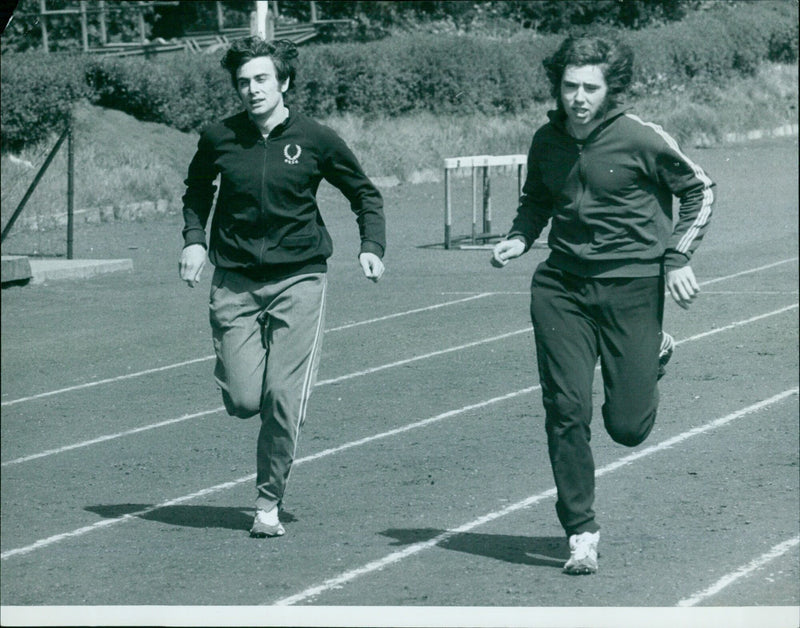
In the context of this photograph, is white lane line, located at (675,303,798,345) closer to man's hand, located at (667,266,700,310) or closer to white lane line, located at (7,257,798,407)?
white lane line, located at (7,257,798,407)

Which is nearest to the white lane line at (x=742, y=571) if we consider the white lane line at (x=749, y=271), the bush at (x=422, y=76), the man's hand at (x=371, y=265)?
the man's hand at (x=371, y=265)

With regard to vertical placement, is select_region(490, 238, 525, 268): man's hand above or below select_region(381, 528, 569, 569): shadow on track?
above

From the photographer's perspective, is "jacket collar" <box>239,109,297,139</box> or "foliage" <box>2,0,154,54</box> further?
"foliage" <box>2,0,154,54</box>

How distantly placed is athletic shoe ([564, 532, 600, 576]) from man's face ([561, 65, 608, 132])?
1.37m

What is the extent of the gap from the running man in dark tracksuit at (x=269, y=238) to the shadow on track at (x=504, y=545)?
53 centimetres

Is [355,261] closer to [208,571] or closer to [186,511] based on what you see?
[186,511]

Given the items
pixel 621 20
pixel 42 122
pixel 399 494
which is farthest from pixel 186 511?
pixel 42 122

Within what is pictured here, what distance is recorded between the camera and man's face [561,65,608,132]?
4746mm

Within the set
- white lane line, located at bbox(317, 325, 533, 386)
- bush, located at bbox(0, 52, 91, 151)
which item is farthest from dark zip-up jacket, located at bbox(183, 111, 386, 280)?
bush, located at bbox(0, 52, 91, 151)

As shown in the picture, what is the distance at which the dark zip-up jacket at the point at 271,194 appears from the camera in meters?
5.31

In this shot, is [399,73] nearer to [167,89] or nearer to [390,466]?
[167,89]

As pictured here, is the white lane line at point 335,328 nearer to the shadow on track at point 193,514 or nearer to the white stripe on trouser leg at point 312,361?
the shadow on track at point 193,514

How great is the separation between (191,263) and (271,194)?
324mm

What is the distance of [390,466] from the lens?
7742 mm
